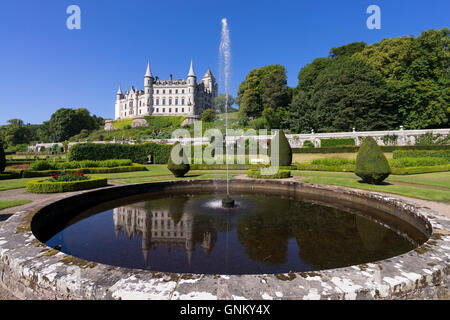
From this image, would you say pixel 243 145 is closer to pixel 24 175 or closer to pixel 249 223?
pixel 24 175

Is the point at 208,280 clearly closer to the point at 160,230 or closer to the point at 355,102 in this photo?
the point at 160,230

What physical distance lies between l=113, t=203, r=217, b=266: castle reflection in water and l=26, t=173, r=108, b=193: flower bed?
5.22m

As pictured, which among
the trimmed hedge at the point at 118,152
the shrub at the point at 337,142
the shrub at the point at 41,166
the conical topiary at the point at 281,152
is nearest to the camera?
the shrub at the point at 41,166

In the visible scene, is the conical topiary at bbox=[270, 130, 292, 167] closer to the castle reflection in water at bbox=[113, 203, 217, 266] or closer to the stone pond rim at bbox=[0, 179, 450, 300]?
the castle reflection in water at bbox=[113, 203, 217, 266]

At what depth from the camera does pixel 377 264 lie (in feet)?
10.3

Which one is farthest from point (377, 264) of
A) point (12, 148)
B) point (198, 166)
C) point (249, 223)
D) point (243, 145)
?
point (12, 148)

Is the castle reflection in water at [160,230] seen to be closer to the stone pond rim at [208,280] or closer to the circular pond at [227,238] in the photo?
the circular pond at [227,238]

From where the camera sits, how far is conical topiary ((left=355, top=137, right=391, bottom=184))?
41.6 ft

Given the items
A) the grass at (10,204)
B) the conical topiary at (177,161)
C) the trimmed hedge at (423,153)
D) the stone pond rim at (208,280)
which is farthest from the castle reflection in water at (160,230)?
the trimmed hedge at (423,153)

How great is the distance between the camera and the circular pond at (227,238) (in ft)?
14.2

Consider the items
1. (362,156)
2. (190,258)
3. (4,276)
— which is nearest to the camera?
(4,276)

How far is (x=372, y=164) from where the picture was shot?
1288 centimetres

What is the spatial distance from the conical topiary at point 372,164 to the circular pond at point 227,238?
6.08 meters

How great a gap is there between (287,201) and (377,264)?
22.5 feet
